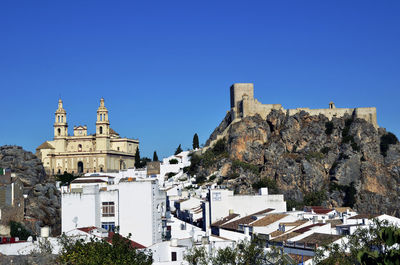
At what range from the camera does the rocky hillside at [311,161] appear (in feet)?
351

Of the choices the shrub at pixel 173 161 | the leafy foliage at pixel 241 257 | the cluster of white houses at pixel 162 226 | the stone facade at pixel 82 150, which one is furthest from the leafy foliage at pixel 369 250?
the stone facade at pixel 82 150

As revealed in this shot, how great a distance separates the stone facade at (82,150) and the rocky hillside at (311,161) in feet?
116

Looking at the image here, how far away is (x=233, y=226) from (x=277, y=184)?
166 ft

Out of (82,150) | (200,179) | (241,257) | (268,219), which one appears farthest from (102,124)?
(241,257)

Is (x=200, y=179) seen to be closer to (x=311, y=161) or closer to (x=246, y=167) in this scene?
(x=246, y=167)

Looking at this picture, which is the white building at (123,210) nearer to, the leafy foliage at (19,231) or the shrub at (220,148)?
the leafy foliage at (19,231)

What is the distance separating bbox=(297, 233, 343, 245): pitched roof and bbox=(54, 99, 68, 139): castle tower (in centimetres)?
11229

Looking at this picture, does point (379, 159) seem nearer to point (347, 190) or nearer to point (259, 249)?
point (347, 190)

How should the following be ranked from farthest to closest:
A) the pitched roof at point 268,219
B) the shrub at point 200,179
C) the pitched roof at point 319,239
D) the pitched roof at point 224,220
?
the shrub at point 200,179, the pitched roof at point 224,220, the pitched roof at point 268,219, the pitched roof at point 319,239

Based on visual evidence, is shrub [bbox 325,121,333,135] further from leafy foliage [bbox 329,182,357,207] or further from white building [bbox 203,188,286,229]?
white building [bbox 203,188,286,229]

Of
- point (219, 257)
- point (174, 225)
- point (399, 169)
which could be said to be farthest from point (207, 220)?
point (399, 169)

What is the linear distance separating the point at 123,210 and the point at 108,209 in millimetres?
1373

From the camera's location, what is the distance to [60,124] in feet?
496

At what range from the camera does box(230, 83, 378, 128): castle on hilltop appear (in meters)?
119
